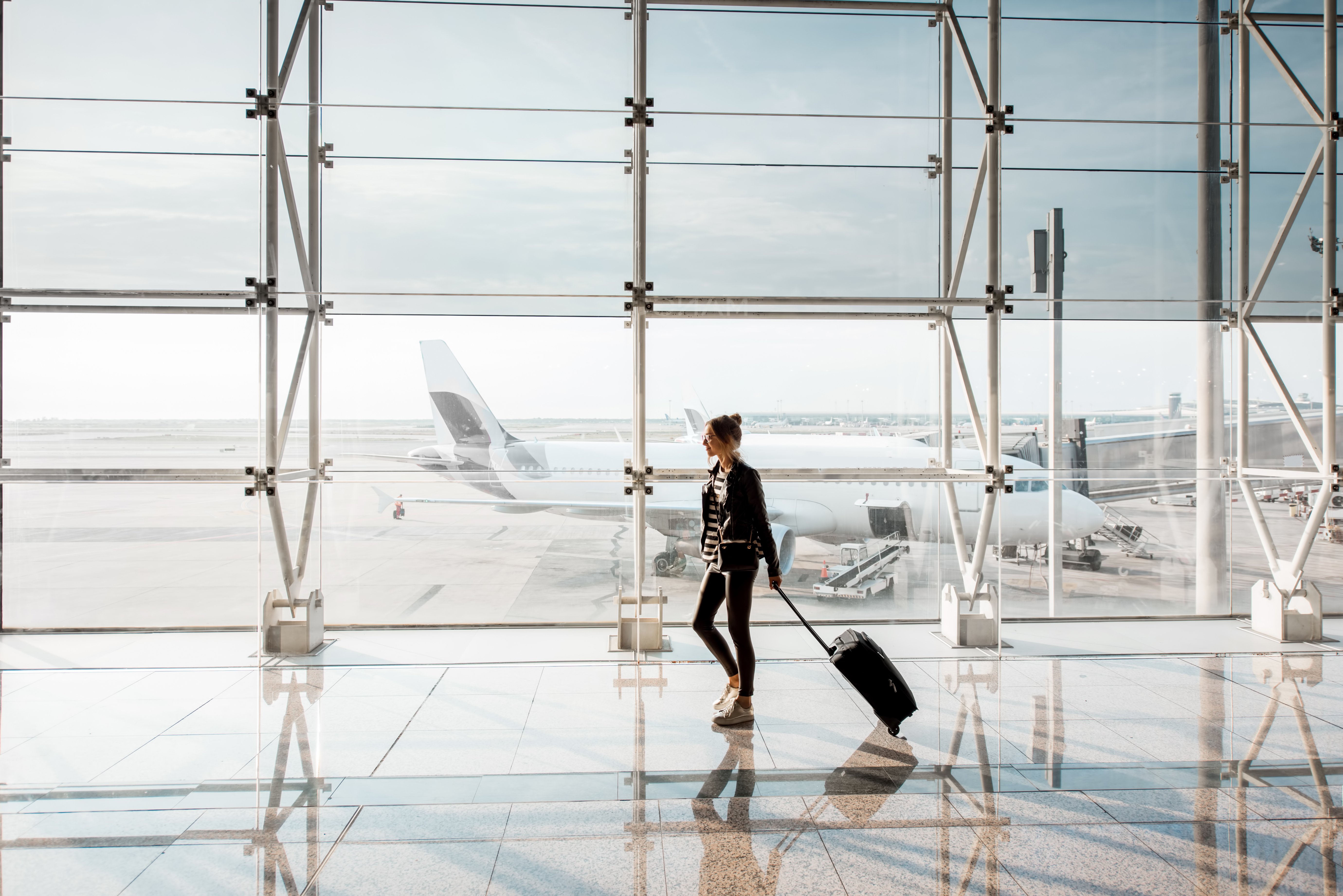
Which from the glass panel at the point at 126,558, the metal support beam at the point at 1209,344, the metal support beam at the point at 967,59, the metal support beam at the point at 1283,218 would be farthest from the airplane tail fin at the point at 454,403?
the metal support beam at the point at 1283,218

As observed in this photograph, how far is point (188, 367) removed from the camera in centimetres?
506

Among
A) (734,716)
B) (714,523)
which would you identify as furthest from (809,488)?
(734,716)

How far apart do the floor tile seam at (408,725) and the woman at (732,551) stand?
1270 millimetres

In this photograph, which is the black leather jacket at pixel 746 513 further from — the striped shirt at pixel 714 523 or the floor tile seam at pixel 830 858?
the floor tile seam at pixel 830 858

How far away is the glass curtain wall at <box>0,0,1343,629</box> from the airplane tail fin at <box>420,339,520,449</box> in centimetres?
2

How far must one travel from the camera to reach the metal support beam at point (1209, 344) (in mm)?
5574

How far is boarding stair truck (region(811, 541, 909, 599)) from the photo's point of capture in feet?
19.2

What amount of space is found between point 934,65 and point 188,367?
16.8ft

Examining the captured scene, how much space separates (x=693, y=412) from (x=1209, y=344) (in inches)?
157

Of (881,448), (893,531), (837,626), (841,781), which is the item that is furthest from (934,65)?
(841,781)

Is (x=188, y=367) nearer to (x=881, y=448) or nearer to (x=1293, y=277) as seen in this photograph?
(x=881, y=448)

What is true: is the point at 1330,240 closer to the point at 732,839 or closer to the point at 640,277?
the point at 640,277

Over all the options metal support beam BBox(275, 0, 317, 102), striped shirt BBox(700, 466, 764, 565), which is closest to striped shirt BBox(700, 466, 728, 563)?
striped shirt BBox(700, 466, 764, 565)

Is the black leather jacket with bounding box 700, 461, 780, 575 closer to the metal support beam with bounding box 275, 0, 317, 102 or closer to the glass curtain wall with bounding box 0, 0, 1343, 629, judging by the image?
the glass curtain wall with bounding box 0, 0, 1343, 629
